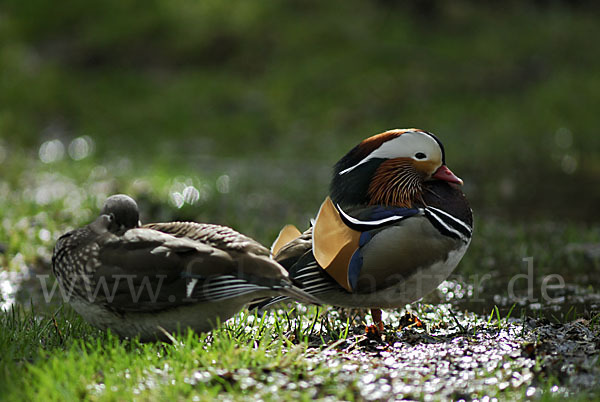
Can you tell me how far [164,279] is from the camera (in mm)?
3424

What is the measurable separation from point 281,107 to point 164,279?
10.3 metres

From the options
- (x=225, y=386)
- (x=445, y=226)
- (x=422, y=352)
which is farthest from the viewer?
(x=445, y=226)

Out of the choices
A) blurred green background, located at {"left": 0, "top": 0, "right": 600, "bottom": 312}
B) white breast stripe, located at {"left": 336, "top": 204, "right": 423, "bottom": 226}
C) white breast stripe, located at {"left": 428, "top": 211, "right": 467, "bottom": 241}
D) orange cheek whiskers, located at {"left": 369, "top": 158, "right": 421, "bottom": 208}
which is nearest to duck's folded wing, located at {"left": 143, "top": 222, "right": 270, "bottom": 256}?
white breast stripe, located at {"left": 336, "top": 204, "right": 423, "bottom": 226}

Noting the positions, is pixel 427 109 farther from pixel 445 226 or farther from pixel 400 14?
pixel 445 226

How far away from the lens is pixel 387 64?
1416 cm

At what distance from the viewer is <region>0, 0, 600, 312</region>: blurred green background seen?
787 centimetres

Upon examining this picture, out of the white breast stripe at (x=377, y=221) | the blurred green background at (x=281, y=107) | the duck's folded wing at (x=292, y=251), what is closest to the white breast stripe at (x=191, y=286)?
the duck's folded wing at (x=292, y=251)

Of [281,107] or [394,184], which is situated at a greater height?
[281,107]

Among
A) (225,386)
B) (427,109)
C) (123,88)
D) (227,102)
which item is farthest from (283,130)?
(225,386)

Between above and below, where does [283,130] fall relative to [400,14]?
below

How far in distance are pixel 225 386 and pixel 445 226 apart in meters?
1.46

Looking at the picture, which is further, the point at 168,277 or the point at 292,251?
the point at 292,251

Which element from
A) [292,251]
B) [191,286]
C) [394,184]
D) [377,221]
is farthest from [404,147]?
[191,286]

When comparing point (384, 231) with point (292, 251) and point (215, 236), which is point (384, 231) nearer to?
point (292, 251)
